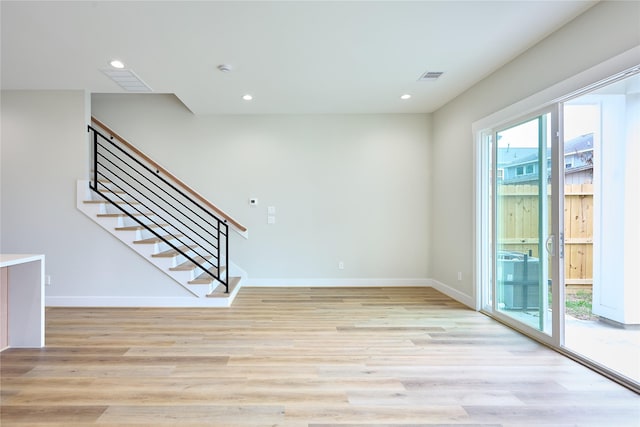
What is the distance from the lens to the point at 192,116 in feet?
17.0

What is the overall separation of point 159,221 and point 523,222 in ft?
16.3

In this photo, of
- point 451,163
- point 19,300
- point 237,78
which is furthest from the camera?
point 451,163

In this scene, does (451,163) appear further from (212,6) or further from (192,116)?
(192,116)

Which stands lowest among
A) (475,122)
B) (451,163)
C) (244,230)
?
(244,230)

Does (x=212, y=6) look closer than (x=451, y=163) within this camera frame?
Yes

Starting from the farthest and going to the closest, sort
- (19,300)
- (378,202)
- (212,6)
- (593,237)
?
(378,202) → (593,237) → (19,300) → (212,6)

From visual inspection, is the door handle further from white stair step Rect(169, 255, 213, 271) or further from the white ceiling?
white stair step Rect(169, 255, 213, 271)

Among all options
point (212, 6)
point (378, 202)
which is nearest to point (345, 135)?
point (378, 202)

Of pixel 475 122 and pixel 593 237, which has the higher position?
pixel 475 122

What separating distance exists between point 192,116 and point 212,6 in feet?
9.90

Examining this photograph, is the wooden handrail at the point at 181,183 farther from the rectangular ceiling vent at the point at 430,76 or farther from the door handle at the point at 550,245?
the door handle at the point at 550,245

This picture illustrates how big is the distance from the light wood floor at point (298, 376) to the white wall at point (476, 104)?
1.27 m

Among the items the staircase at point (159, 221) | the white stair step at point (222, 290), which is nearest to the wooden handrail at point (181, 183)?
the staircase at point (159, 221)

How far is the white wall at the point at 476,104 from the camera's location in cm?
232
